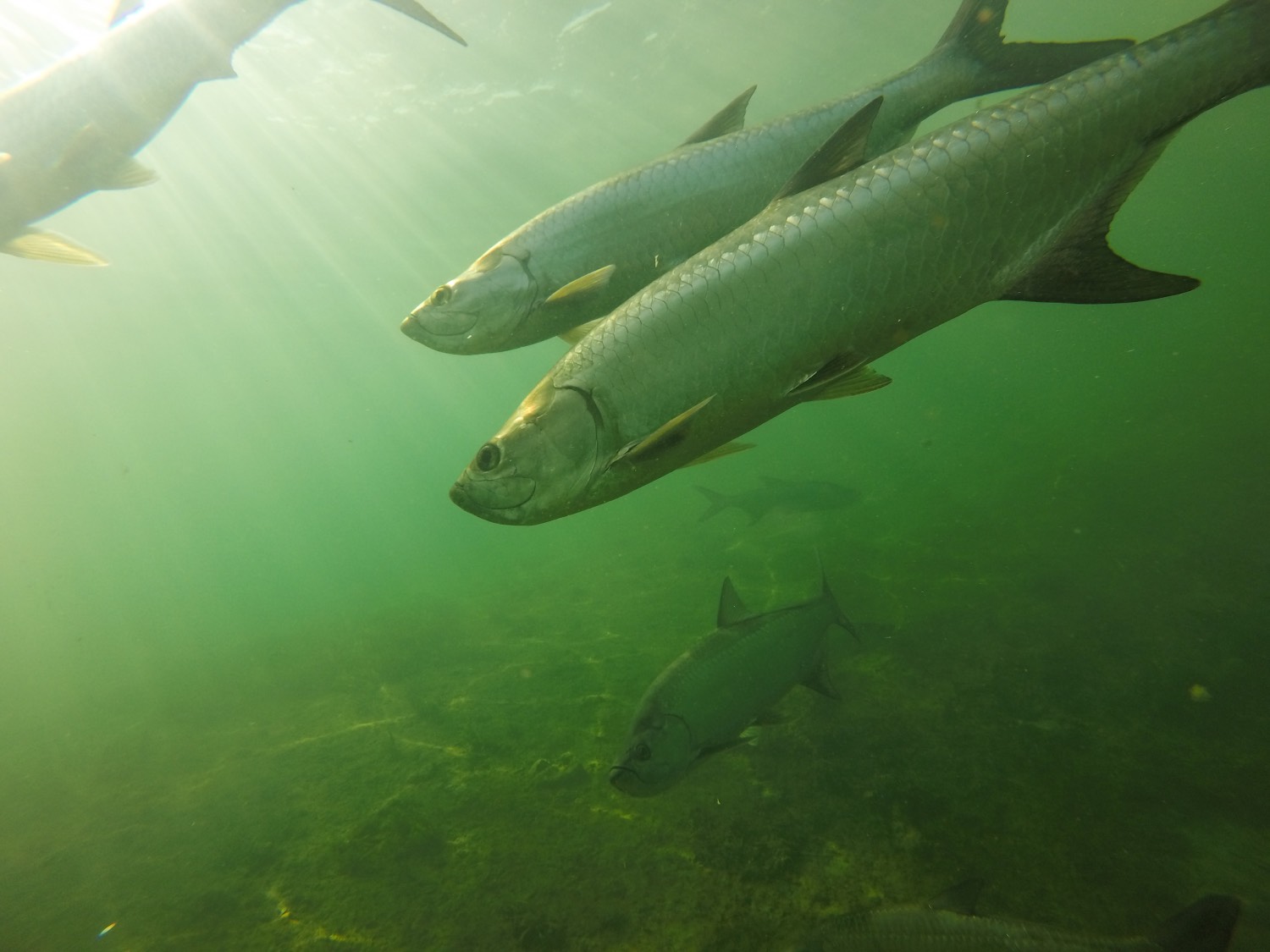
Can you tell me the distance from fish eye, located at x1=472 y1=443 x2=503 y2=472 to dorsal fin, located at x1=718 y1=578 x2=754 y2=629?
3.47m

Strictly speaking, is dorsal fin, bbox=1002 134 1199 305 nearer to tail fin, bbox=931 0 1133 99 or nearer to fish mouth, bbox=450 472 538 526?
tail fin, bbox=931 0 1133 99

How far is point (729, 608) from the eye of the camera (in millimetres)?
5113

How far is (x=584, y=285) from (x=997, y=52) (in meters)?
2.45

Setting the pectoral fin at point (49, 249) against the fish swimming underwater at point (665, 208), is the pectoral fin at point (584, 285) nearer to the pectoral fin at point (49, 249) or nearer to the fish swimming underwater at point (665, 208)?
the fish swimming underwater at point (665, 208)

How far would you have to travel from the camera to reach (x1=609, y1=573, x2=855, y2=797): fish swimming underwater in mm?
4004

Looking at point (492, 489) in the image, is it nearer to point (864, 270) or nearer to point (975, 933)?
point (864, 270)

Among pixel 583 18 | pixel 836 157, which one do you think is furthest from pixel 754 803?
pixel 583 18

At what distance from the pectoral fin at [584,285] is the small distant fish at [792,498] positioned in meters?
10.5

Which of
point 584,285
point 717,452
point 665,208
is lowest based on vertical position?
point 717,452

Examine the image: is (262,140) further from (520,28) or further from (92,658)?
(92,658)

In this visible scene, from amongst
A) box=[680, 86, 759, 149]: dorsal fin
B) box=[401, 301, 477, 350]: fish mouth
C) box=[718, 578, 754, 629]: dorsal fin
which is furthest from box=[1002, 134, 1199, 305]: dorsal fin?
box=[718, 578, 754, 629]: dorsal fin

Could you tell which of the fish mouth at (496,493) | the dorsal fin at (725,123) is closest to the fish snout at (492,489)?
the fish mouth at (496,493)

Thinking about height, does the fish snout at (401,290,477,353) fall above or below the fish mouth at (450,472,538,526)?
above

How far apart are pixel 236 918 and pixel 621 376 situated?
6046 millimetres
